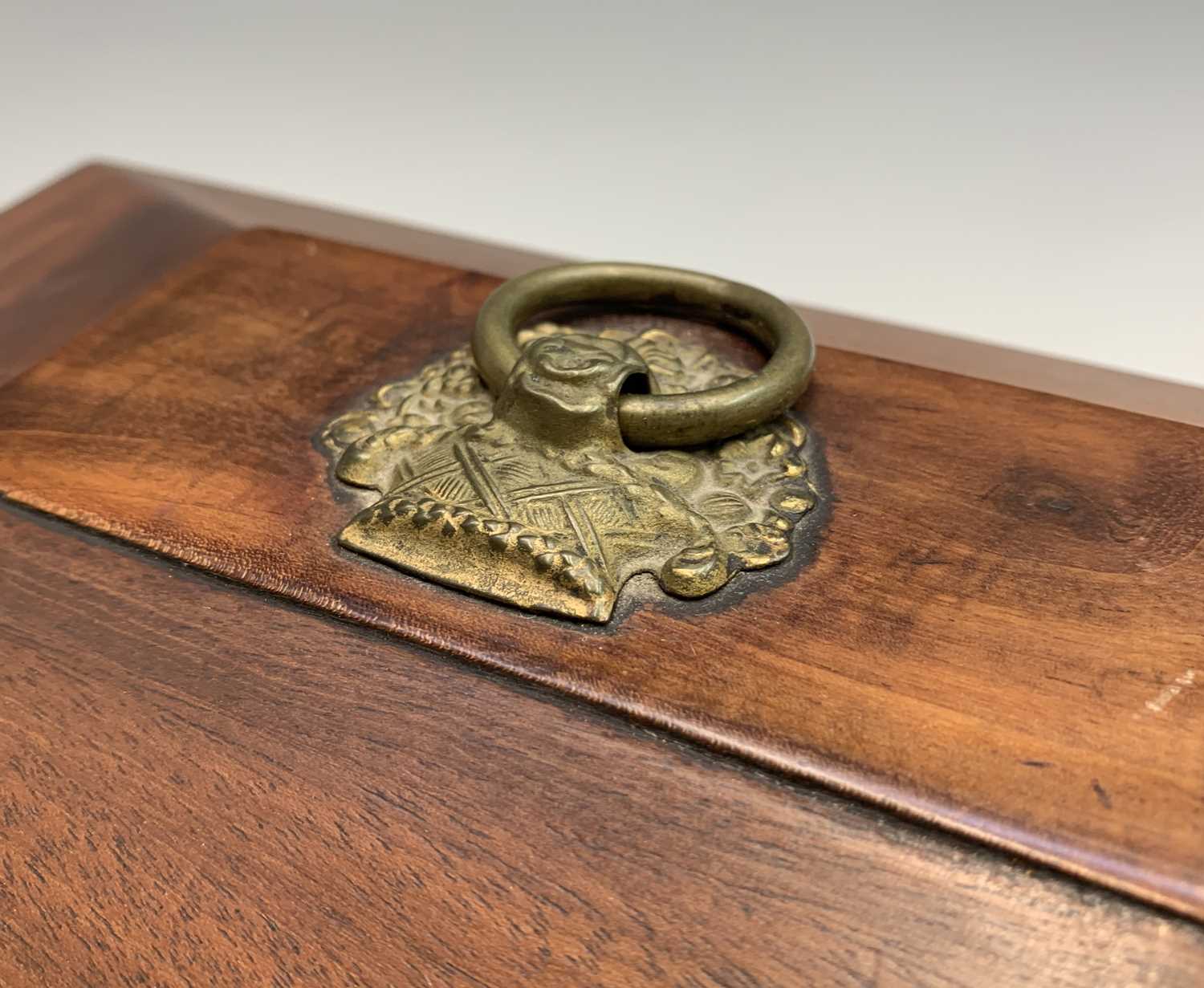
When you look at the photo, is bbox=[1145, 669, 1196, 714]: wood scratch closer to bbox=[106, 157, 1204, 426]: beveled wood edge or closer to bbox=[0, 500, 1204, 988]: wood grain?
bbox=[0, 500, 1204, 988]: wood grain

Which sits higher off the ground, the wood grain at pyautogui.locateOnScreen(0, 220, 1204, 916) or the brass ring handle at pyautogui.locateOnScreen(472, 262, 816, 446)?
the brass ring handle at pyautogui.locateOnScreen(472, 262, 816, 446)

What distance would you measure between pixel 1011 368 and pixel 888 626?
38 centimetres

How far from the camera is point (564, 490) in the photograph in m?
0.94

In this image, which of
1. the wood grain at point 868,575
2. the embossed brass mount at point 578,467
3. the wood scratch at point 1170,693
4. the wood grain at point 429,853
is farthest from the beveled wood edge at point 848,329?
the wood grain at point 429,853

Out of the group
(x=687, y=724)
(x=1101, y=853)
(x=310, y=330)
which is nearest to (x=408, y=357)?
(x=310, y=330)

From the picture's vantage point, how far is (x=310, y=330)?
121cm

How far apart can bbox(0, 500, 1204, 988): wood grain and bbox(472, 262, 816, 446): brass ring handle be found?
236 millimetres

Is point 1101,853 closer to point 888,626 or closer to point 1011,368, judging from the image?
point 888,626

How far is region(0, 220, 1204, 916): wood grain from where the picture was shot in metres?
0.76

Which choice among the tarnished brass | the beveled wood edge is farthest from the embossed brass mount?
the beveled wood edge

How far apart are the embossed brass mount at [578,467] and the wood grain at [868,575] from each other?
26 mm

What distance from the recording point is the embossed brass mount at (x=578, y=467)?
0.90 m

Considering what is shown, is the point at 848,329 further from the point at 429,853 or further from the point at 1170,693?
the point at 429,853

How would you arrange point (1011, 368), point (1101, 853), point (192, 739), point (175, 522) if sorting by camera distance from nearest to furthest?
point (1101, 853) < point (192, 739) < point (175, 522) < point (1011, 368)
